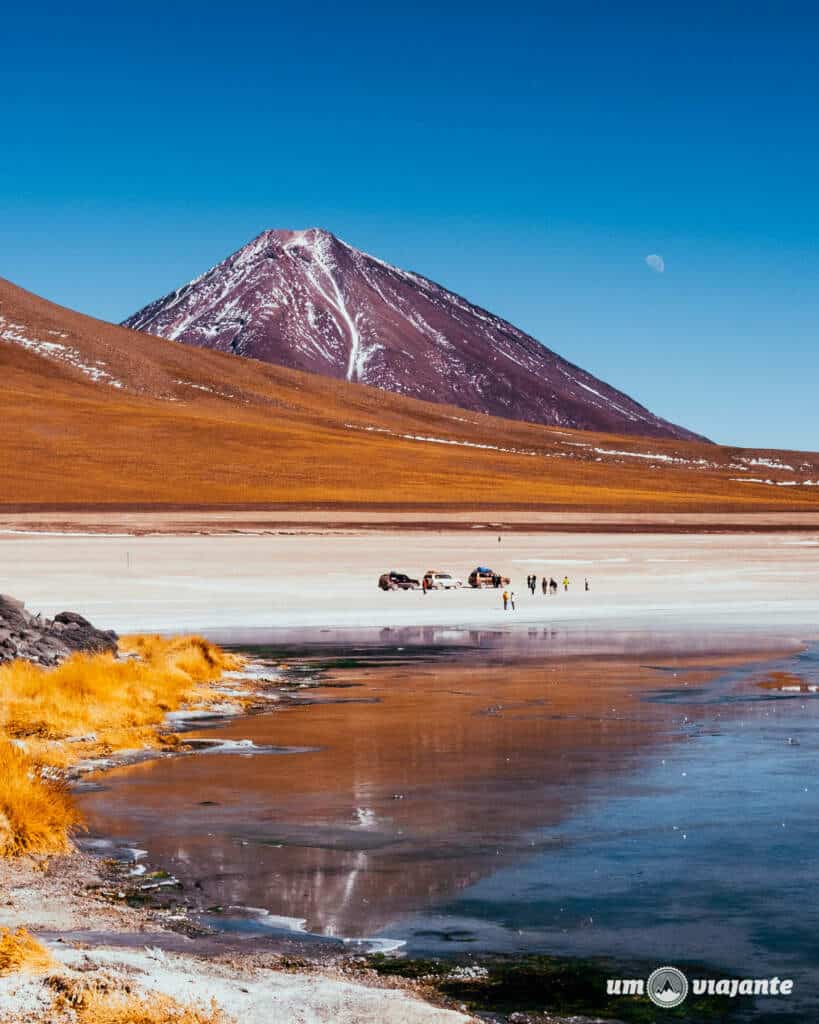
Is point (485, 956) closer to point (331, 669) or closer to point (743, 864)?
point (743, 864)

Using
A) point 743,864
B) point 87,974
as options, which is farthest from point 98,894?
point 743,864

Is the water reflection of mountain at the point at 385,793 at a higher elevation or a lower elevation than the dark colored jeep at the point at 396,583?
lower

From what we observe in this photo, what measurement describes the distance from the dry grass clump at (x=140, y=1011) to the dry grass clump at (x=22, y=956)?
→ 0.54 metres

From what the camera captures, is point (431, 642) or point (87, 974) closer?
point (87, 974)

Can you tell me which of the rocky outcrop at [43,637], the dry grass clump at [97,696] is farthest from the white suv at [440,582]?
the dry grass clump at [97,696]

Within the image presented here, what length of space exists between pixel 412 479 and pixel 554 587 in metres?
106

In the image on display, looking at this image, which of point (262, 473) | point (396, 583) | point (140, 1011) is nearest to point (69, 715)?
point (140, 1011)

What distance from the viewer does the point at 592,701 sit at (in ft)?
73.2

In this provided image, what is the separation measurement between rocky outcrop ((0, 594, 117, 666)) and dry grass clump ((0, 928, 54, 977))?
53.5 ft

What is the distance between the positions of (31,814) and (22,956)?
14.6 feet

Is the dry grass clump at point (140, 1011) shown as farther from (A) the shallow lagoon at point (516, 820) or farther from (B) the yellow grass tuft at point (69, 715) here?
(B) the yellow grass tuft at point (69, 715)

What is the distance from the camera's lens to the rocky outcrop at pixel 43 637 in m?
25.1

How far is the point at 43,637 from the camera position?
26.8 m

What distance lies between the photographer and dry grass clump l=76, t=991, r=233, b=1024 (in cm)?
745
